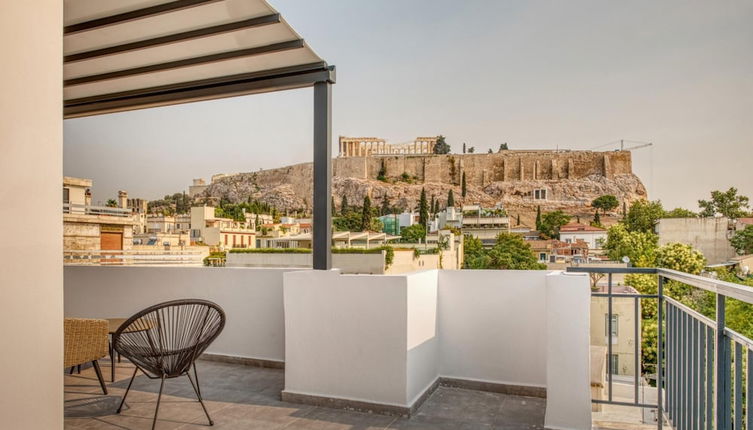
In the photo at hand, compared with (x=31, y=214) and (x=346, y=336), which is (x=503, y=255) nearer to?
(x=346, y=336)

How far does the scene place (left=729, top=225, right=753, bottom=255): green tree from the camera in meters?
43.8

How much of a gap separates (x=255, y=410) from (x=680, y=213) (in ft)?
198

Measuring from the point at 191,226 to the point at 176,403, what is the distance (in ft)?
155

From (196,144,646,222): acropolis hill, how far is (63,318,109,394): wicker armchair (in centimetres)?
5575

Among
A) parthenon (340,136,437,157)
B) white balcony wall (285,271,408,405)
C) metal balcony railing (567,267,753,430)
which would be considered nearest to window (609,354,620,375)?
metal balcony railing (567,267,753,430)

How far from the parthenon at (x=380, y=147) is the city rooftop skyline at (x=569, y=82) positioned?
3.59 feet

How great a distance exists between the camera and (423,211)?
59938 millimetres

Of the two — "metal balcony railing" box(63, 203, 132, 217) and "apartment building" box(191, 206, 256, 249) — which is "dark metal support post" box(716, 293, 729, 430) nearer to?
"metal balcony railing" box(63, 203, 132, 217)

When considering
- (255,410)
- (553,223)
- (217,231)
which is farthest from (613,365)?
(553,223)

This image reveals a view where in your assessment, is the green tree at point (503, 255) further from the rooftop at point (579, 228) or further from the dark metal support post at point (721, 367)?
the dark metal support post at point (721, 367)

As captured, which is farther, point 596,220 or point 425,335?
point 596,220

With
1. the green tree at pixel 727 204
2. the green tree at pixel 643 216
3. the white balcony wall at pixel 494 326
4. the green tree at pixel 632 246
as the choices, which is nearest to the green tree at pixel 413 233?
the green tree at pixel 632 246

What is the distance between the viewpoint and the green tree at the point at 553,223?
5633cm

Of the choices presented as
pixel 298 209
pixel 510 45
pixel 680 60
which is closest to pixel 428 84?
pixel 510 45
